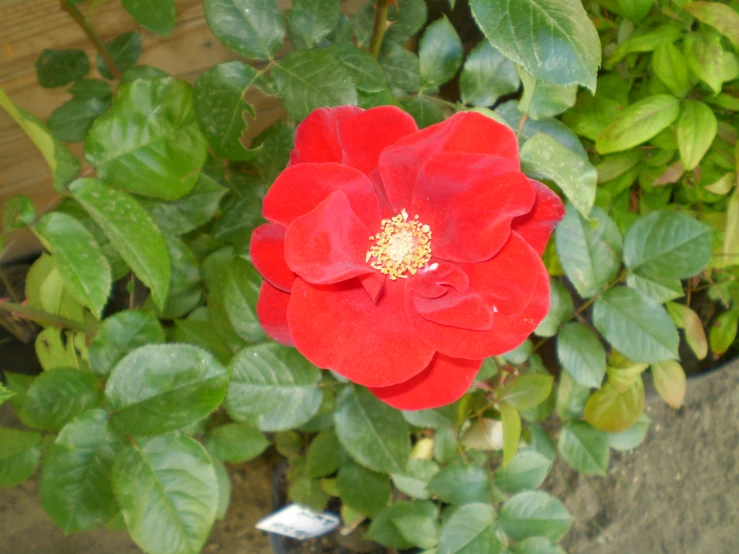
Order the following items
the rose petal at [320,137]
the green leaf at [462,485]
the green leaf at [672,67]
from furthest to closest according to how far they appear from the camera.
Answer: the green leaf at [672,67], the green leaf at [462,485], the rose petal at [320,137]

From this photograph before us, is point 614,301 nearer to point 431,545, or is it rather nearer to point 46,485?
point 431,545

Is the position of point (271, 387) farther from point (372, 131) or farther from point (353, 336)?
point (372, 131)

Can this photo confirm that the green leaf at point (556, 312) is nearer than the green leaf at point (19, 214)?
No

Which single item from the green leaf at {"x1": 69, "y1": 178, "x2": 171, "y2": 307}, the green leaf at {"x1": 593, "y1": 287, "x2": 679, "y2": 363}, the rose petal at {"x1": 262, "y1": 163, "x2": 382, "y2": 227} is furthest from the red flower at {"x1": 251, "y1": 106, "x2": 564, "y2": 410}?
the green leaf at {"x1": 593, "y1": 287, "x2": 679, "y2": 363}

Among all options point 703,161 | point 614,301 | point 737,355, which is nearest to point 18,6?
point 614,301

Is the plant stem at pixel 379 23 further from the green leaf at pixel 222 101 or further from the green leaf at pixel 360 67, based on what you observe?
the green leaf at pixel 222 101

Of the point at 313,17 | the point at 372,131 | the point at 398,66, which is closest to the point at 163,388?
the point at 372,131

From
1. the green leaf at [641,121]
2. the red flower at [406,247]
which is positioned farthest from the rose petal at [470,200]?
the green leaf at [641,121]
